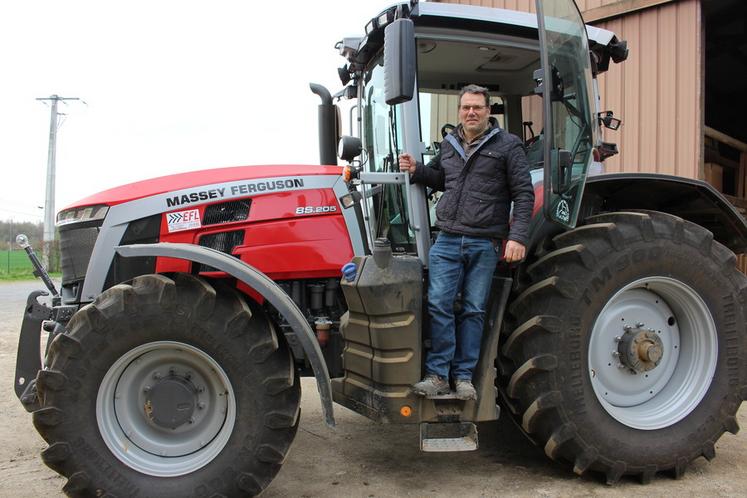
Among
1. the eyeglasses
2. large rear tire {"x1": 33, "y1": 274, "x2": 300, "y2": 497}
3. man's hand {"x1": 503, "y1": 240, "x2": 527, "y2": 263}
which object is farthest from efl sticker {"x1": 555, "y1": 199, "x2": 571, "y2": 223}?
large rear tire {"x1": 33, "y1": 274, "x2": 300, "y2": 497}

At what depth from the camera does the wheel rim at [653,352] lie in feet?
10.9

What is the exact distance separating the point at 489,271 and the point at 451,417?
0.79m

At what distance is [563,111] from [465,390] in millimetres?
1558

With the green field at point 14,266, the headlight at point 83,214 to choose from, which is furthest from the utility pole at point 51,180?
the headlight at point 83,214

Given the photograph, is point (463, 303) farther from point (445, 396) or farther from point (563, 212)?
point (563, 212)

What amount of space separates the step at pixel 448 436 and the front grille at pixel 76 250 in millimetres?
2171

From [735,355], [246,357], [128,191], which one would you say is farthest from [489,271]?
[128,191]

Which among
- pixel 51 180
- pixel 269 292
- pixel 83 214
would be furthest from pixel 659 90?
pixel 51 180

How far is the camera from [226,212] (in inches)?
135

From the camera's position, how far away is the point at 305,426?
4352mm

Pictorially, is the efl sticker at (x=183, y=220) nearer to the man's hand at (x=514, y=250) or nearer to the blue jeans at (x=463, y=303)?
the blue jeans at (x=463, y=303)

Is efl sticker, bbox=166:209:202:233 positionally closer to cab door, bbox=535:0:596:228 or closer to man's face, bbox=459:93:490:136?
man's face, bbox=459:93:490:136

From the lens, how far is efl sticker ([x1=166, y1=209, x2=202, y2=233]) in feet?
11.2

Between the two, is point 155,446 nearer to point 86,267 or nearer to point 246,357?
point 246,357
